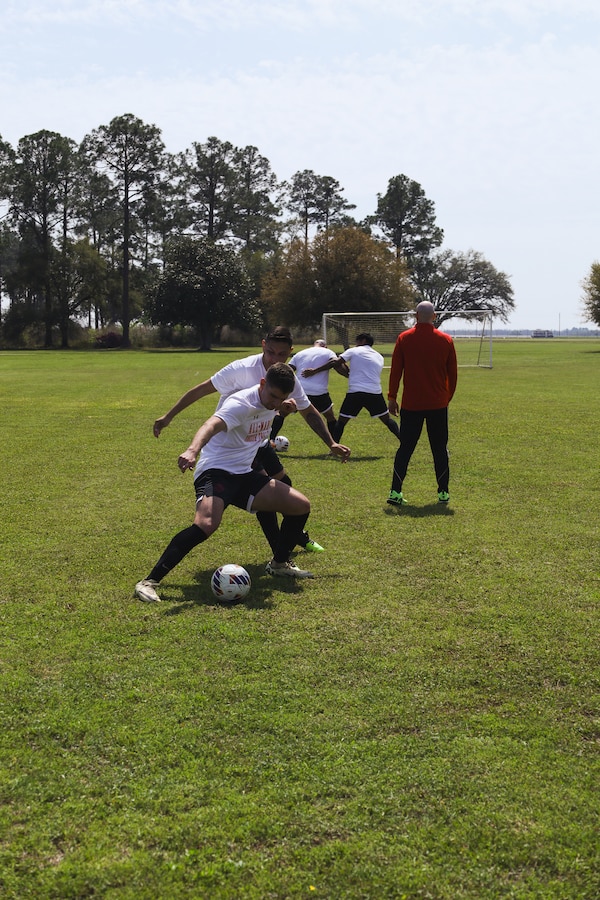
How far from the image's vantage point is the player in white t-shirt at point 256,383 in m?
6.64

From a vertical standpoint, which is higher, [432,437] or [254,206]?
[254,206]

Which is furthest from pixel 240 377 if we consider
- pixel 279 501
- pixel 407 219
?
pixel 407 219

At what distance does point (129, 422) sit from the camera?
16688mm

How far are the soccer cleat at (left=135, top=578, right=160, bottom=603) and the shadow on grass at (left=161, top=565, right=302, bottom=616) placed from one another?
0.31 feet

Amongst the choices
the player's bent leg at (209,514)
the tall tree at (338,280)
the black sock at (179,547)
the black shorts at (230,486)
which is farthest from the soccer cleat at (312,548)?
the tall tree at (338,280)

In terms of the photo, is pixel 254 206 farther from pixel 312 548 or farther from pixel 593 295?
pixel 312 548

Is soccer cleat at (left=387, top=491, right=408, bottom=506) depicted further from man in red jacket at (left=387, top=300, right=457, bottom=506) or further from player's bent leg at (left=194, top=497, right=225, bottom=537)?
player's bent leg at (left=194, top=497, right=225, bottom=537)

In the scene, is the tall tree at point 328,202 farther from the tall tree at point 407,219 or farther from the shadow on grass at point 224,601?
the shadow on grass at point 224,601

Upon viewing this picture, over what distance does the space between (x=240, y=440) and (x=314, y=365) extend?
22.1ft

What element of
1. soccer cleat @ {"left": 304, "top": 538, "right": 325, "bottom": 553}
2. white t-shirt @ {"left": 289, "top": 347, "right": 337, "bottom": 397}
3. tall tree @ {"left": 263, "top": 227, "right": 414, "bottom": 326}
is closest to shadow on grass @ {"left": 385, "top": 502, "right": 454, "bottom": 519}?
soccer cleat @ {"left": 304, "top": 538, "right": 325, "bottom": 553}

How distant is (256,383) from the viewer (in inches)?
273

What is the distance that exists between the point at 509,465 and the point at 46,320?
221 feet

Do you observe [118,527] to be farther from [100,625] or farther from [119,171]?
[119,171]

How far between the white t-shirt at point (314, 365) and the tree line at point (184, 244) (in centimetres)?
3152
